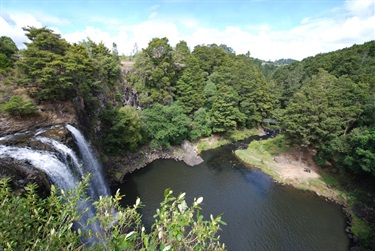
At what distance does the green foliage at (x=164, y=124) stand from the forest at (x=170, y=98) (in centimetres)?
12

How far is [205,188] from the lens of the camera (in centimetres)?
1895

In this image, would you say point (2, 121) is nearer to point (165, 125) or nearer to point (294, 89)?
point (165, 125)

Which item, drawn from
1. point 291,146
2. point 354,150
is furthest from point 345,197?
point 291,146

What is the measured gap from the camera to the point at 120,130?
762 inches

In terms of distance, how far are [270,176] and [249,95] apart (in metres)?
15.9

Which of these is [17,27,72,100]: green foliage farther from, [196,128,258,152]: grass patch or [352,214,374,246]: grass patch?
[352,214,374,246]: grass patch

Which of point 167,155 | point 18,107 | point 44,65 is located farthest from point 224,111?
point 18,107

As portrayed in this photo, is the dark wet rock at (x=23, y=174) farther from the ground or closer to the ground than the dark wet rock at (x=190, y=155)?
farther from the ground

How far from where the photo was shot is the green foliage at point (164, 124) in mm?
23750

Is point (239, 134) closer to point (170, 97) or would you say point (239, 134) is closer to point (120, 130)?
point (170, 97)

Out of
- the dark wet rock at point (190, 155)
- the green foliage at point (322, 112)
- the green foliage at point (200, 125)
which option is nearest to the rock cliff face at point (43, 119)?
the dark wet rock at point (190, 155)

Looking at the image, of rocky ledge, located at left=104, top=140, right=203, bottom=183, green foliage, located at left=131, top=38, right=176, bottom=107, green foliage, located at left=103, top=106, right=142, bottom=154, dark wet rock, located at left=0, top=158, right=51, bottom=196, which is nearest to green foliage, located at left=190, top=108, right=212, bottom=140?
rocky ledge, located at left=104, top=140, right=203, bottom=183

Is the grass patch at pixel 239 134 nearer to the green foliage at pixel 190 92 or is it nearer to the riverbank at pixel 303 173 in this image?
the riverbank at pixel 303 173

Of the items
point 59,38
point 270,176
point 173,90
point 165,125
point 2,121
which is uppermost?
point 59,38
